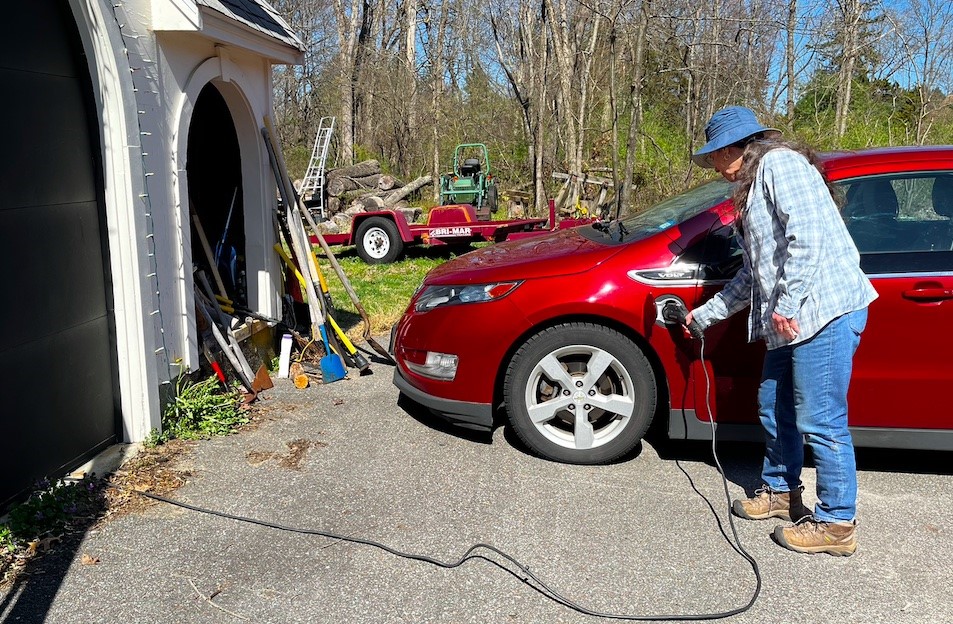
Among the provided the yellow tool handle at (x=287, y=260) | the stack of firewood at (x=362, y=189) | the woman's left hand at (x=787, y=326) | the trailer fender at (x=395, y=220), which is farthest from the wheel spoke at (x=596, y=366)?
the stack of firewood at (x=362, y=189)

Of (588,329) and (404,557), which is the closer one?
(404,557)

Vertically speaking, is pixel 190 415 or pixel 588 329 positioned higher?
pixel 588 329

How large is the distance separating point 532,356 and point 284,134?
2336 cm

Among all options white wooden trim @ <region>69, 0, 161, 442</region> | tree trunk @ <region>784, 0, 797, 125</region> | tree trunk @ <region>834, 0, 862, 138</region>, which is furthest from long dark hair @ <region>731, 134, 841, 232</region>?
tree trunk @ <region>784, 0, 797, 125</region>

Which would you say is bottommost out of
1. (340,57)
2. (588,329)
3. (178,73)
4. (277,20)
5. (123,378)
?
(123,378)

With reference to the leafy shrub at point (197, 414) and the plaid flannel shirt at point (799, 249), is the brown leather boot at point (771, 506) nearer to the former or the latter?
the plaid flannel shirt at point (799, 249)

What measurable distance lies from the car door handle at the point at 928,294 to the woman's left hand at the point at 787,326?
102cm

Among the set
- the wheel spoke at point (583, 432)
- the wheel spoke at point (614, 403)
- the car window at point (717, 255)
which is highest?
the car window at point (717, 255)

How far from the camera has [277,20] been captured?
7.30 m

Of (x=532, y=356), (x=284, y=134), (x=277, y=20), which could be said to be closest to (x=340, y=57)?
(x=284, y=134)

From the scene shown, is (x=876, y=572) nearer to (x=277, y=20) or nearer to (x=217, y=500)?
(x=217, y=500)

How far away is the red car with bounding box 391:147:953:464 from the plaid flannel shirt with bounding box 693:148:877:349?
28.9 inches

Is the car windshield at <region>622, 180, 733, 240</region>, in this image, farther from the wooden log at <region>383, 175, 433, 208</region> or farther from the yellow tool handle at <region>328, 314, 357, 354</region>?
the wooden log at <region>383, 175, 433, 208</region>

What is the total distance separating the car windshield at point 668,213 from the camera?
4.66m
